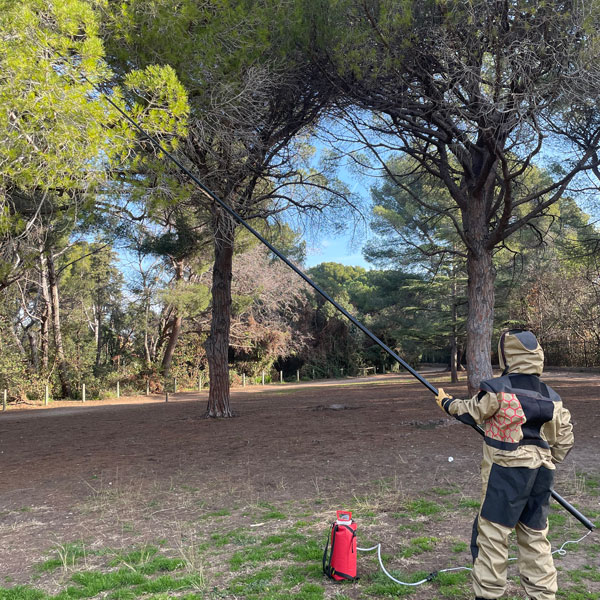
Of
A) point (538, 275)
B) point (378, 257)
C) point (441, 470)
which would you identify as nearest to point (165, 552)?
point (441, 470)

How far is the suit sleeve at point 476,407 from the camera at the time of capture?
8.70 ft

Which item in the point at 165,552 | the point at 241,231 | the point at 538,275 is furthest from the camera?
the point at 538,275

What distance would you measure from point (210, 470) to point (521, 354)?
15.7 feet

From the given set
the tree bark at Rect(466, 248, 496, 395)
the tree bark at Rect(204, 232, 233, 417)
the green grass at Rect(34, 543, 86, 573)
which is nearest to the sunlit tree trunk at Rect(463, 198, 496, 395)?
the tree bark at Rect(466, 248, 496, 395)

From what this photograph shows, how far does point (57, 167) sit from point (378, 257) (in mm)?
16025

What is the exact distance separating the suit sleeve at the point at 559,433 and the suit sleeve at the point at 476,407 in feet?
1.21

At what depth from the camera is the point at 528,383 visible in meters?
2.72

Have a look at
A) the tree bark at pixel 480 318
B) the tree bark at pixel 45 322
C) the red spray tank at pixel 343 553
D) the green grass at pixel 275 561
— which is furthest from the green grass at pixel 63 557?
the tree bark at pixel 45 322

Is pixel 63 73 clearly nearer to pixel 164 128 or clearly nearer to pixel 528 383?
pixel 164 128

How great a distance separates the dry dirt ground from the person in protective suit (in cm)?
70

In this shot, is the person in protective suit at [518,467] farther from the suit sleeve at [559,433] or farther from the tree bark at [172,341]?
the tree bark at [172,341]

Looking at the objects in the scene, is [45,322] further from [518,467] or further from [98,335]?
[518,467]

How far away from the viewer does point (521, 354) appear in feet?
8.97

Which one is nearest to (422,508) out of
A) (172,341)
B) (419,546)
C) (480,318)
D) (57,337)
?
(419,546)
